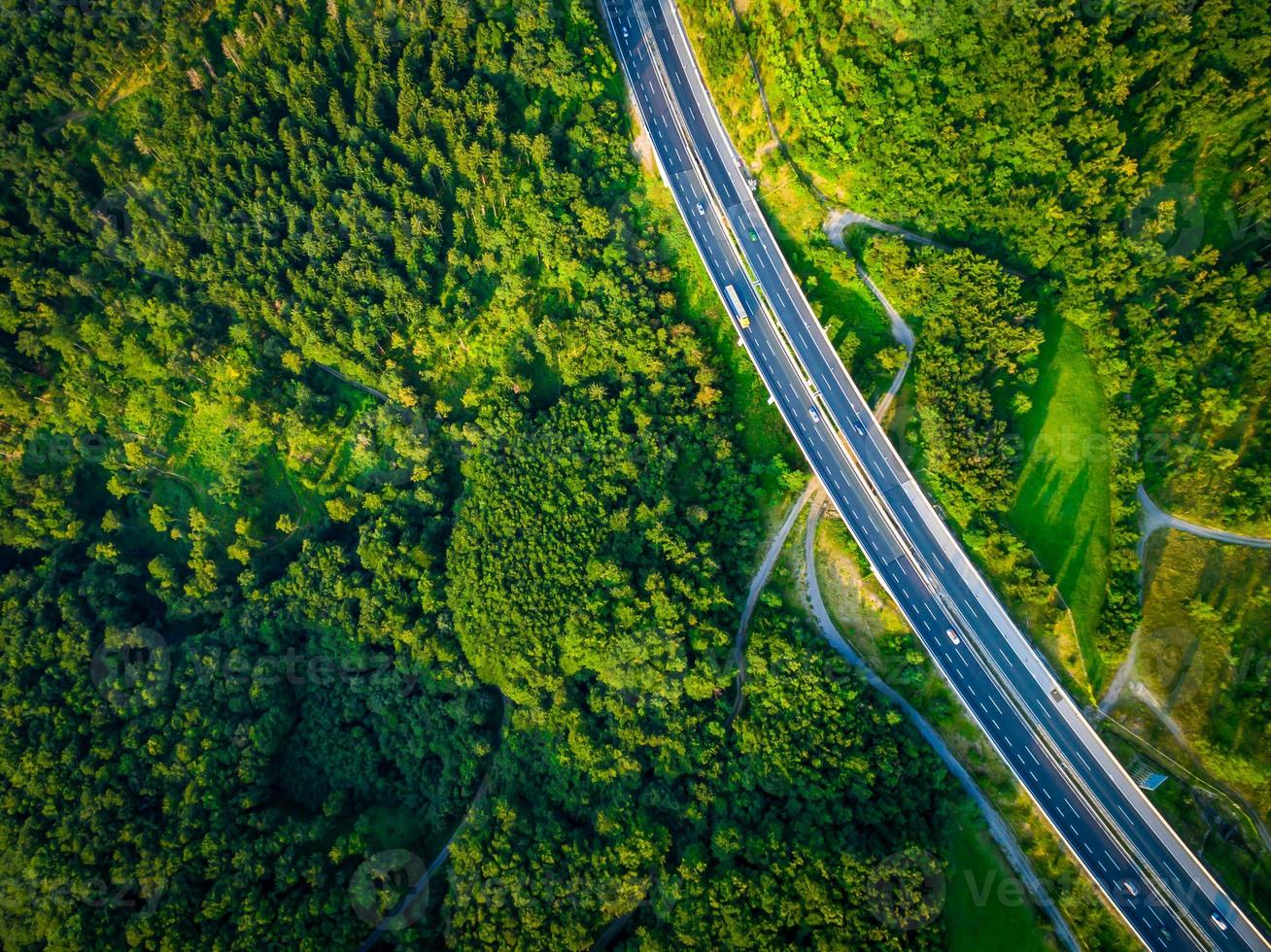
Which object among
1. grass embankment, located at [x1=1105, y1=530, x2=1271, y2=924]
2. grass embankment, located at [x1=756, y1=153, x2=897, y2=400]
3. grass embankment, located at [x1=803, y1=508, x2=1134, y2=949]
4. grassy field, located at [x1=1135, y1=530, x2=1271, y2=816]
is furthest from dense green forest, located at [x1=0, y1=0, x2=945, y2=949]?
grassy field, located at [x1=1135, y1=530, x2=1271, y2=816]

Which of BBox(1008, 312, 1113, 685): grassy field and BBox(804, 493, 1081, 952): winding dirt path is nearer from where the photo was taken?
BBox(804, 493, 1081, 952): winding dirt path

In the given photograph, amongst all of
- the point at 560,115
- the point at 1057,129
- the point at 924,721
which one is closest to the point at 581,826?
the point at 924,721

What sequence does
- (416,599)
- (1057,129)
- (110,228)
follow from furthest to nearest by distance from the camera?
(110,228) < (416,599) < (1057,129)

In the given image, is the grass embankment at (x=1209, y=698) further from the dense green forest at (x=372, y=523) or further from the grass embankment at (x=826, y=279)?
the grass embankment at (x=826, y=279)

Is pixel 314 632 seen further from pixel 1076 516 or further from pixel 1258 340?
pixel 1258 340

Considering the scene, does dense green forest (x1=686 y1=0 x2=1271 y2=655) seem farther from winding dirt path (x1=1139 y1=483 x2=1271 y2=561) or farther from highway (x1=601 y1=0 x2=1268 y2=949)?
highway (x1=601 y1=0 x2=1268 y2=949)

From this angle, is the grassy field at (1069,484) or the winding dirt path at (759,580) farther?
the winding dirt path at (759,580)

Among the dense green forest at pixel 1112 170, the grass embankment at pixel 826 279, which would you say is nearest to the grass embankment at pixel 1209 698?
the dense green forest at pixel 1112 170
